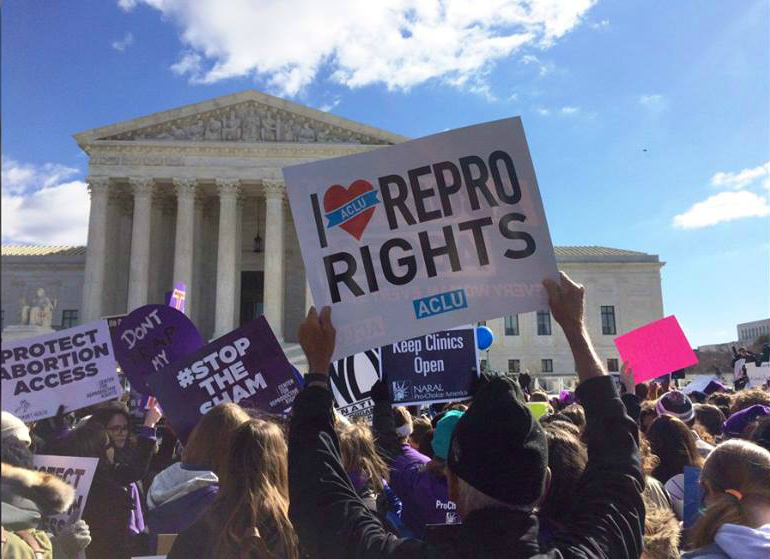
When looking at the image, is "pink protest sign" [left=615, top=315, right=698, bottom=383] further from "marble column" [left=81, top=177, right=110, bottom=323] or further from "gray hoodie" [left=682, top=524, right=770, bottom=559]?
"marble column" [left=81, top=177, right=110, bottom=323]

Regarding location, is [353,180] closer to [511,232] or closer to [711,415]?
[511,232]

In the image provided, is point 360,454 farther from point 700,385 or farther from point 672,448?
point 700,385

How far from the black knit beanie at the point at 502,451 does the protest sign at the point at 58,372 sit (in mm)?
4030

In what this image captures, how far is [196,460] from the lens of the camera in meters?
3.26

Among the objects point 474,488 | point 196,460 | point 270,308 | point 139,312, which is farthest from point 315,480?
point 270,308

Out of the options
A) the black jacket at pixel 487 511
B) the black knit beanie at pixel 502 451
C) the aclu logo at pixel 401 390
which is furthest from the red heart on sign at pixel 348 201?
the aclu logo at pixel 401 390

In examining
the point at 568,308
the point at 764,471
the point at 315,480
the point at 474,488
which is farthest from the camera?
the point at 764,471

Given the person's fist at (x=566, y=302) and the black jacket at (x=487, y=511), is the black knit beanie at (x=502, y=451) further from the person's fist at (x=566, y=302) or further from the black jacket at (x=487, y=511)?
the person's fist at (x=566, y=302)

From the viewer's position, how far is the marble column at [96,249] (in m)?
35.0

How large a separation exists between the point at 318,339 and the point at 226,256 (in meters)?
35.0

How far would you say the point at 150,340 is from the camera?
587 centimetres

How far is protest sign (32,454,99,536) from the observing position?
12.1 ft

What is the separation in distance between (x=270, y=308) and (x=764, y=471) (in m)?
33.7

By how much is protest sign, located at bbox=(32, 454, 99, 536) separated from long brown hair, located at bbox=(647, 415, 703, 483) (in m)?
4.11
